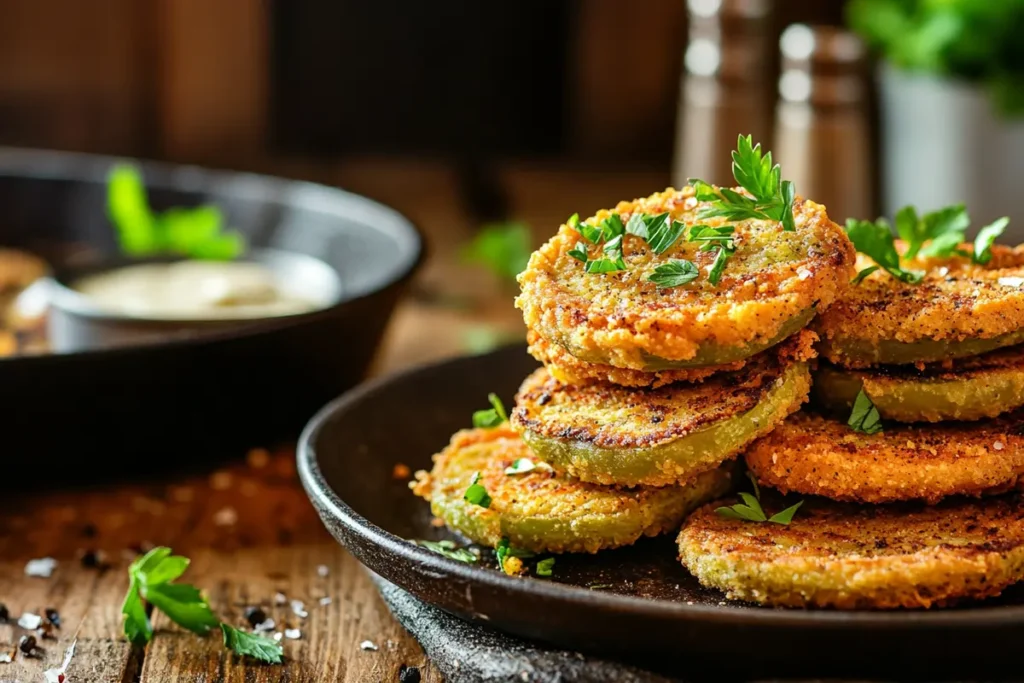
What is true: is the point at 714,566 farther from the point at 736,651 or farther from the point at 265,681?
the point at 265,681

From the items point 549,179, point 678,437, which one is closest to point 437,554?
point 678,437

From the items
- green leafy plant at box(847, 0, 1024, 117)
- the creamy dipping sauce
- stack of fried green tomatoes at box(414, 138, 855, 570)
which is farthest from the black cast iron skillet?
green leafy plant at box(847, 0, 1024, 117)

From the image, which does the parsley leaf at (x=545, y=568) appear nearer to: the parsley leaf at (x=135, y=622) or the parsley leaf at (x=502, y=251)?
the parsley leaf at (x=135, y=622)

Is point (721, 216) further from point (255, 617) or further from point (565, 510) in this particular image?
point (255, 617)

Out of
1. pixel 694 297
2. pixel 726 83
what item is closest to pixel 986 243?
pixel 694 297

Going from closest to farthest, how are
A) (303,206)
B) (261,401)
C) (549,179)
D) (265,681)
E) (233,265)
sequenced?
(265,681) → (261,401) → (233,265) → (303,206) → (549,179)

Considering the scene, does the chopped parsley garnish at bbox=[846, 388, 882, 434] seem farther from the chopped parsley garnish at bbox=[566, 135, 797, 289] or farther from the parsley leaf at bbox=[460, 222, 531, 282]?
the parsley leaf at bbox=[460, 222, 531, 282]

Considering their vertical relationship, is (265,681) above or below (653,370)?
below
